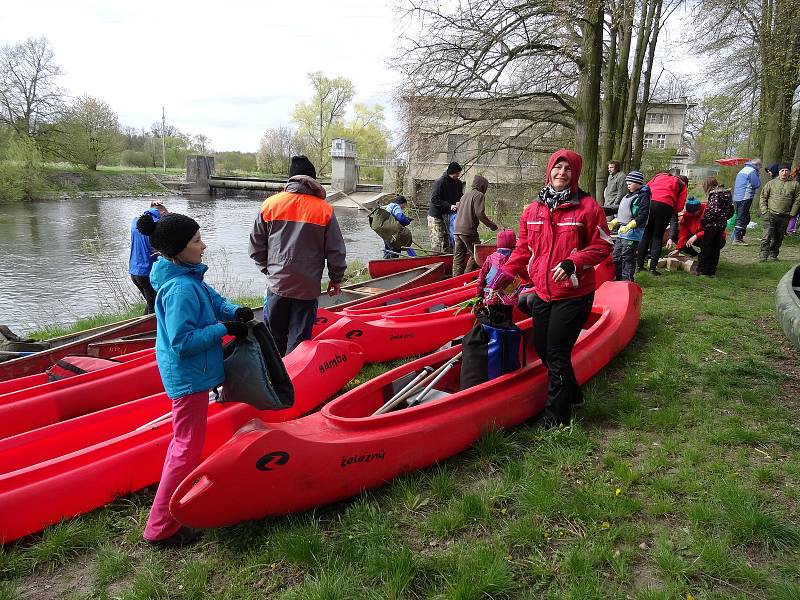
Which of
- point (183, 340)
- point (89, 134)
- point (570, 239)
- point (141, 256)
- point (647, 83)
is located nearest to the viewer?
point (183, 340)

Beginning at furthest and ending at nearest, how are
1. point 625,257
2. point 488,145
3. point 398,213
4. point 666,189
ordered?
point 488,145
point 398,213
point 666,189
point 625,257

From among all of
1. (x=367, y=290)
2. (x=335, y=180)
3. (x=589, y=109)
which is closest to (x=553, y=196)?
(x=367, y=290)

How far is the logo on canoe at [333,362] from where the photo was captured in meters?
4.34

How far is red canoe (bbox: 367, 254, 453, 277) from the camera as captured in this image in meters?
8.77

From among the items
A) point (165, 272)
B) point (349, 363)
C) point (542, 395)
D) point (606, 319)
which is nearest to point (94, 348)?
point (349, 363)

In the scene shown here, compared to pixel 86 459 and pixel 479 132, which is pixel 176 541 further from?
pixel 479 132

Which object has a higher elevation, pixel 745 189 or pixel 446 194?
pixel 745 189

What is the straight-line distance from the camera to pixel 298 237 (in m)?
3.96

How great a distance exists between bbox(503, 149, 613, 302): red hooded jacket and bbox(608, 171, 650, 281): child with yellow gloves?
385 cm

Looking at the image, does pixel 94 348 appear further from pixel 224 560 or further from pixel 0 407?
pixel 224 560

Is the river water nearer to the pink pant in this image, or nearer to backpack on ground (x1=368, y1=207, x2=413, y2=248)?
backpack on ground (x1=368, y1=207, x2=413, y2=248)

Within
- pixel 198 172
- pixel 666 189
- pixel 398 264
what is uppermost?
pixel 198 172

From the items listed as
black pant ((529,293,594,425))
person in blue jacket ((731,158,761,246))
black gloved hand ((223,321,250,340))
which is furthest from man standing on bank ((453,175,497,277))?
person in blue jacket ((731,158,761,246))

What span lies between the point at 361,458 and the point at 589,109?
11875 millimetres
